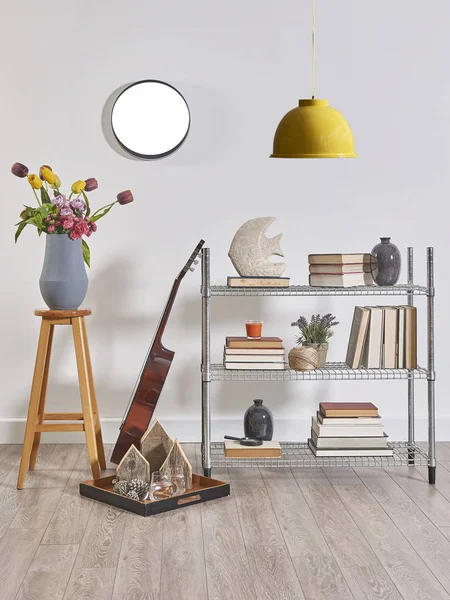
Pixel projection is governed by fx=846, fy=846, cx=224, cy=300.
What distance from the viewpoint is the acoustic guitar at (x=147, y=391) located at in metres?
3.83

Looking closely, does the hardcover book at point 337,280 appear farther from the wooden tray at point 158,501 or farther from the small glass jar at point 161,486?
the small glass jar at point 161,486

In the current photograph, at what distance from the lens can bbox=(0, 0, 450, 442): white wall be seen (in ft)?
14.2

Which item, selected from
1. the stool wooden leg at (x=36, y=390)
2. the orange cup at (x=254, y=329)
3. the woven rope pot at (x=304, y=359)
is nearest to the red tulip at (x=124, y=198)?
the stool wooden leg at (x=36, y=390)

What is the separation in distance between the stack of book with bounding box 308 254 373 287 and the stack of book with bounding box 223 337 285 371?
335 millimetres

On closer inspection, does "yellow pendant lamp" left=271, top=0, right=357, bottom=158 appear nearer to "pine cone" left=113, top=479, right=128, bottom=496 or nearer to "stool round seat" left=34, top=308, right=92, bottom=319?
"stool round seat" left=34, top=308, right=92, bottom=319

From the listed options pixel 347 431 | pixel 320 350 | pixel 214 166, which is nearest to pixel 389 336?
pixel 320 350

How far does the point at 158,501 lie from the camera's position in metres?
3.27

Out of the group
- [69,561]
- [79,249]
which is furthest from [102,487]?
[79,249]

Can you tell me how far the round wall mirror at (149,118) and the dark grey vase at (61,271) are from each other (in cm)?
82

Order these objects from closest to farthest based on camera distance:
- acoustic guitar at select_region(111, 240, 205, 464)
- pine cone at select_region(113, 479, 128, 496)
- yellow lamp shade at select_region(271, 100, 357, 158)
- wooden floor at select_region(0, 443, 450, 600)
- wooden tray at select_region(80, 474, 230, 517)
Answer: wooden floor at select_region(0, 443, 450, 600) → yellow lamp shade at select_region(271, 100, 357, 158) → wooden tray at select_region(80, 474, 230, 517) → pine cone at select_region(113, 479, 128, 496) → acoustic guitar at select_region(111, 240, 205, 464)

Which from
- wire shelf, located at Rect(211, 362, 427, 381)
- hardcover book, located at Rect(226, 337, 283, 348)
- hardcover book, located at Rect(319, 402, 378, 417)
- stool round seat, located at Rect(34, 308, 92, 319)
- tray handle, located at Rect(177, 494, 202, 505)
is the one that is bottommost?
tray handle, located at Rect(177, 494, 202, 505)

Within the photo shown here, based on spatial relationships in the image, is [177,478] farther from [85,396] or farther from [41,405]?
[41,405]

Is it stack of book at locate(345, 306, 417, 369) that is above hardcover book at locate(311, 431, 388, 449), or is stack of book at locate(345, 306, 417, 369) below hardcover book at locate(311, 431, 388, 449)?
above

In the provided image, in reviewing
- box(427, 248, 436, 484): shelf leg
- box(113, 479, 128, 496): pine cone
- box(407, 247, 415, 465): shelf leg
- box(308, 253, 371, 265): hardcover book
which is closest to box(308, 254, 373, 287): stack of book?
box(308, 253, 371, 265): hardcover book
